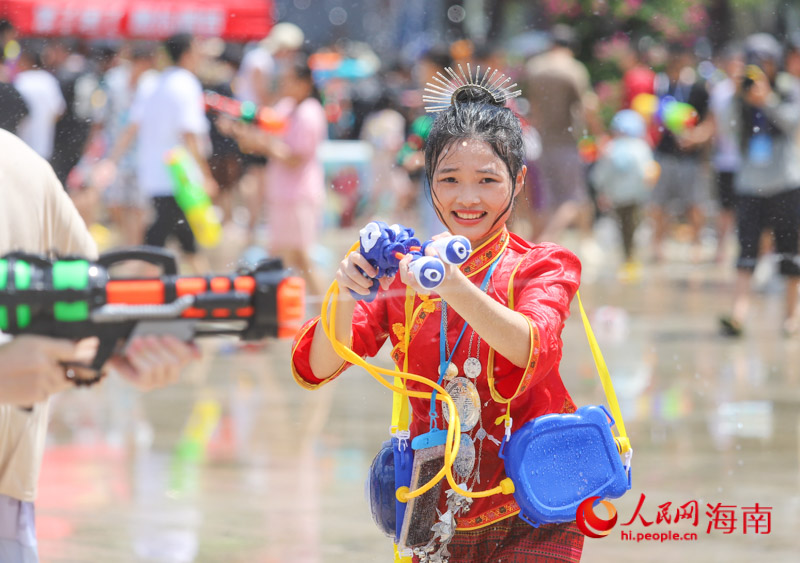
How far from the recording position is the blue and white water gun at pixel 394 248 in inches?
73.9

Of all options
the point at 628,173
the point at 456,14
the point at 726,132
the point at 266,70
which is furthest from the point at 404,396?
the point at 456,14

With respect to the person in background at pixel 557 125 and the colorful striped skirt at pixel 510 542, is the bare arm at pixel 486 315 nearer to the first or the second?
the colorful striped skirt at pixel 510 542

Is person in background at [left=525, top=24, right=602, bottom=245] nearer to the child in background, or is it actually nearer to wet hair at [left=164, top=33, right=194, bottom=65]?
the child in background

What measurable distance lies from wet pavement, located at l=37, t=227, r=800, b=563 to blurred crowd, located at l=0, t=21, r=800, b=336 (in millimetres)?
662

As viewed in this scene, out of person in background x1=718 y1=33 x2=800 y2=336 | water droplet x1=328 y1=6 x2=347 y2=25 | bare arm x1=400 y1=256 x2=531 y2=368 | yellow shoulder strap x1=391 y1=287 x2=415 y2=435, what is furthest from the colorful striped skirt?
water droplet x1=328 y1=6 x2=347 y2=25

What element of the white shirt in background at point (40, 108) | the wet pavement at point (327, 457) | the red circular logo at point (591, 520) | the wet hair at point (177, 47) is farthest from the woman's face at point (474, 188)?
the wet hair at point (177, 47)

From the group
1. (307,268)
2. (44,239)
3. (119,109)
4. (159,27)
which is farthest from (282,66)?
(159,27)

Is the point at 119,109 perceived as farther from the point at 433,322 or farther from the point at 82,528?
the point at 433,322

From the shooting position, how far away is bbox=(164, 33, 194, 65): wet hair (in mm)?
6660

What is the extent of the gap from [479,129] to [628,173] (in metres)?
7.54

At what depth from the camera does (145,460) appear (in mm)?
4711

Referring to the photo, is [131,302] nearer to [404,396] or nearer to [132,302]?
[132,302]

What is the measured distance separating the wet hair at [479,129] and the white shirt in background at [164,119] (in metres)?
4.02

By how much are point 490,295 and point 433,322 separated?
114 mm
